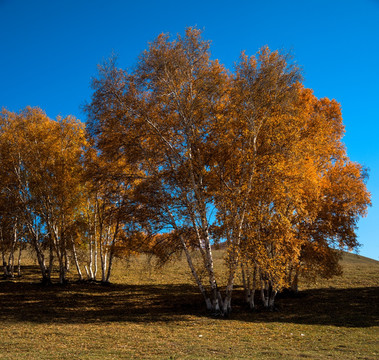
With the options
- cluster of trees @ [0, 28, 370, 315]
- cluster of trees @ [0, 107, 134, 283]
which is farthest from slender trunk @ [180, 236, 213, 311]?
cluster of trees @ [0, 107, 134, 283]

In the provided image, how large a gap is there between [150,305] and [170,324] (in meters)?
4.96

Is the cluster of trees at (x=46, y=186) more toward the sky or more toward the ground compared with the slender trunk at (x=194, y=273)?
more toward the sky

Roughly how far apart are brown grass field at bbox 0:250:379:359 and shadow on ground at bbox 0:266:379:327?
1.9 inches

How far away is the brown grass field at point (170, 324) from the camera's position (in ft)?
35.4

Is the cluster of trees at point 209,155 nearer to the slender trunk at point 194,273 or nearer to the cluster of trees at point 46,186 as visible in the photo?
the slender trunk at point 194,273

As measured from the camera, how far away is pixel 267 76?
17781 millimetres

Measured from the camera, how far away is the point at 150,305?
19.9 metres

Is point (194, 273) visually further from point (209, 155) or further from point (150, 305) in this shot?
point (209, 155)

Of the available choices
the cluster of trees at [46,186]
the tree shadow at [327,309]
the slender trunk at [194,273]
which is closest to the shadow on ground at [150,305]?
the tree shadow at [327,309]

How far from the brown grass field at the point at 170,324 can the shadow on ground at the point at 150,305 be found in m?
0.05

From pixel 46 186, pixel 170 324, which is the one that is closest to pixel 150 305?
pixel 170 324

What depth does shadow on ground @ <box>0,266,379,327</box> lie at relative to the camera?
652 inches

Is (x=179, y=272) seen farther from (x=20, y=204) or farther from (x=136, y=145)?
(x=136, y=145)

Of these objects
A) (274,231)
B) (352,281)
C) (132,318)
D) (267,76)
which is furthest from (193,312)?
(352,281)
